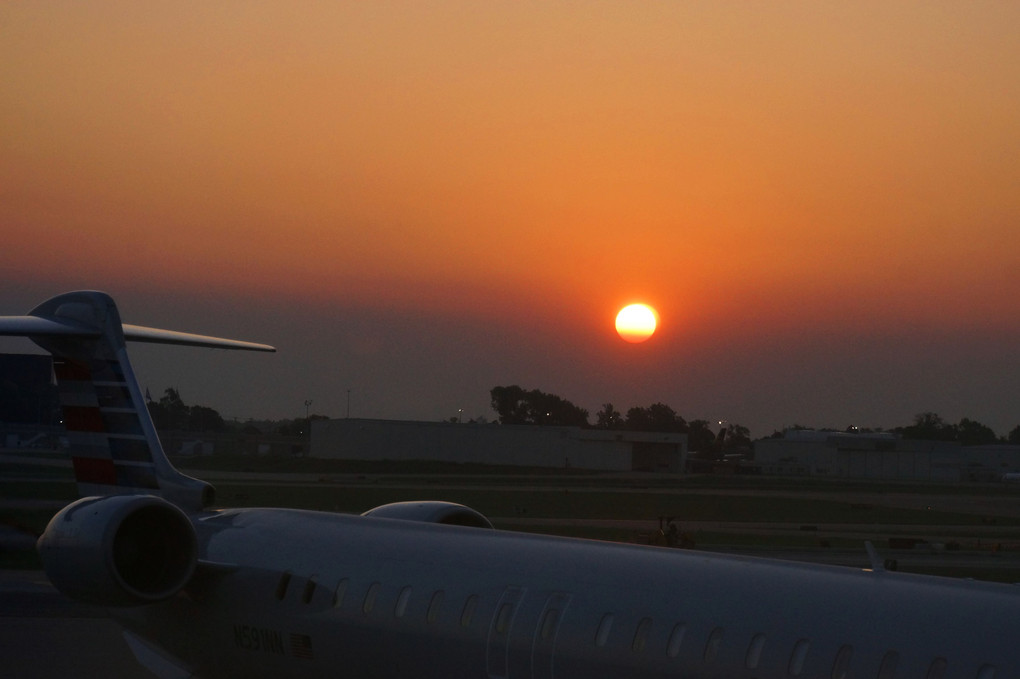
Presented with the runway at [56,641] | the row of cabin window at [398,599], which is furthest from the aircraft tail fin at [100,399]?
the row of cabin window at [398,599]

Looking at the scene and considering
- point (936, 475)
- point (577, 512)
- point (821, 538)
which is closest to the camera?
point (821, 538)

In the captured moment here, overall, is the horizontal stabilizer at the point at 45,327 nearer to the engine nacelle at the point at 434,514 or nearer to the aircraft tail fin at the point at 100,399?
the aircraft tail fin at the point at 100,399

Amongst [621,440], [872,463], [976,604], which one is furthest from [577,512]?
[872,463]

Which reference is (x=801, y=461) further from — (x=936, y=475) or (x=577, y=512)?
(x=577, y=512)

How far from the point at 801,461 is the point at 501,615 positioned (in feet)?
501

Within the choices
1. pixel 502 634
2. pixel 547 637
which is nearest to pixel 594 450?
pixel 502 634

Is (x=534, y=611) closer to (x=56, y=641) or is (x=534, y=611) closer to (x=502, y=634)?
(x=502, y=634)

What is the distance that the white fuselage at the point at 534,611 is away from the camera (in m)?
8.47

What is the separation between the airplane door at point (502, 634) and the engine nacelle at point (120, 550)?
167 inches

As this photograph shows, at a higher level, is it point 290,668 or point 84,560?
point 84,560

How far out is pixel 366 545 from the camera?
41.5 ft

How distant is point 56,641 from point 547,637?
12550mm

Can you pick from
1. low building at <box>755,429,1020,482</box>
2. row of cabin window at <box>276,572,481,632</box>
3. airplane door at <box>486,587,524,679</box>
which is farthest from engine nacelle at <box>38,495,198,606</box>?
low building at <box>755,429,1020,482</box>

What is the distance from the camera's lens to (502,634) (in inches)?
419
